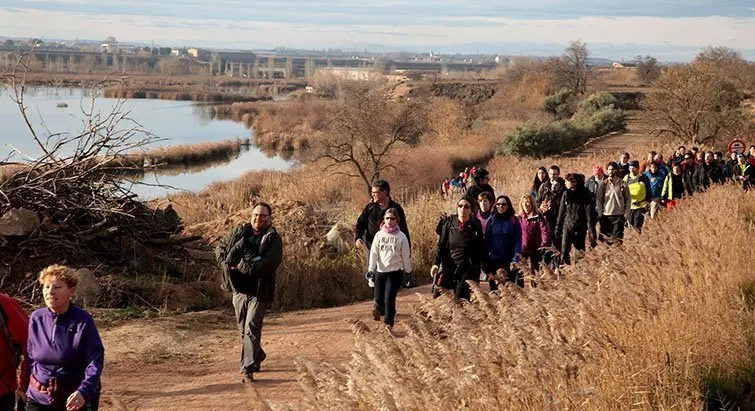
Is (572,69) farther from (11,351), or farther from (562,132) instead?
(11,351)

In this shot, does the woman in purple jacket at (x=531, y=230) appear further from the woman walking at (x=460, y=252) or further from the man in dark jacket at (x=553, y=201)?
the man in dark jacket at (x=553, y=201)

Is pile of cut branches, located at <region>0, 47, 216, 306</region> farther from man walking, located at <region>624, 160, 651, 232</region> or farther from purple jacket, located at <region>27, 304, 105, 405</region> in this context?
man walking, located at <region>624, 160, 651, 232</region>

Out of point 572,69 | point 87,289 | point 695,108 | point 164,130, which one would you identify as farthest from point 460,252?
point 572,69

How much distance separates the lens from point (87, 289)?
1080 centimetres

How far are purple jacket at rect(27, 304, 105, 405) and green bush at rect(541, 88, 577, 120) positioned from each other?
60798mm

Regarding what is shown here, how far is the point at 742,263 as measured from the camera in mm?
8086

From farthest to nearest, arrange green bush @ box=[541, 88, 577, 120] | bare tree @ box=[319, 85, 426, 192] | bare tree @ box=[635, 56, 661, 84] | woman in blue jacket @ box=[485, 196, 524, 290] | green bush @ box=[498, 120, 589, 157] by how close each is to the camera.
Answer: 1. bare tree @ box=[635, 56, 661, 84]
2. green bush @ box=[541, 88, 577, 120]
3. green bush @ box=[498, 120, 589, 157]
4. bare tree @ box=[319, 85, 426, 192]
5. woman in blue jacket @ box=[485, 196, 524, 290]

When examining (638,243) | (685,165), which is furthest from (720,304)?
(685,165)

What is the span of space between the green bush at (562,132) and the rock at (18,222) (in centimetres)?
3328

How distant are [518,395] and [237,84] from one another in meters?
158

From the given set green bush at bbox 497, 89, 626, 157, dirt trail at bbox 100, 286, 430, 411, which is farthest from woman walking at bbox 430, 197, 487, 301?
green bush at bbox 497, 89, 626, 157

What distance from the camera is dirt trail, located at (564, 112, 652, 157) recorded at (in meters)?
40.8

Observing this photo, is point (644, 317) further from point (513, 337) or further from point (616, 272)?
point (513, 337)

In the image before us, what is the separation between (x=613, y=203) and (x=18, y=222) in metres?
8.74
